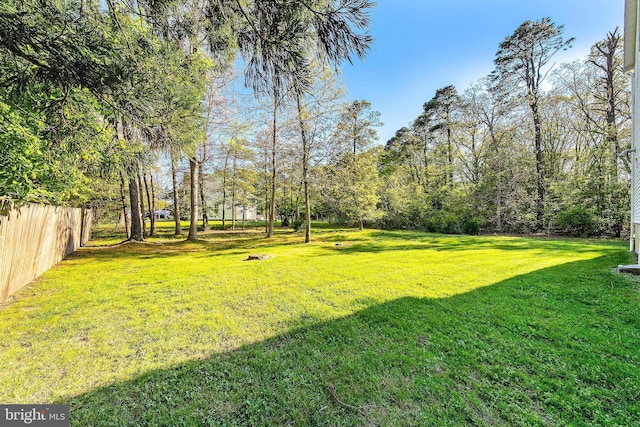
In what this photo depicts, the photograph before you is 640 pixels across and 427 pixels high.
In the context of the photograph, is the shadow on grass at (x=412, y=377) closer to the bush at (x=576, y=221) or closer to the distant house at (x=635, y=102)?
the distant house at (x=635, y=102)

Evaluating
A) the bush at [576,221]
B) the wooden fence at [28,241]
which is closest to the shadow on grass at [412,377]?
the wooden fence at [28,241]

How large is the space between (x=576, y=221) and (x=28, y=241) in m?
18.6

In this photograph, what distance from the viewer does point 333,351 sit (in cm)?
259

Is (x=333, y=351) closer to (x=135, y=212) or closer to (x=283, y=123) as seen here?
(x=283, y=123)

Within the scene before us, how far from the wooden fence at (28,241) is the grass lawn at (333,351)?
1.20 ft

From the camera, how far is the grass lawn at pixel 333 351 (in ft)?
5.99

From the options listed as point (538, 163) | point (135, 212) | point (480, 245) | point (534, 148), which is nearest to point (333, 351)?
point (480, 245)

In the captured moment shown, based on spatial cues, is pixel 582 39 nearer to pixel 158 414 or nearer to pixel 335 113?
pixel 335 113

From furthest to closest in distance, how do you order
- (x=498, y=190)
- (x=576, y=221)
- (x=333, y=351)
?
(x=498, y=190)
(x=576, y=221)
(x=333, y=351)

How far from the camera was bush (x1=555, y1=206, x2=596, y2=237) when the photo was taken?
1170cm

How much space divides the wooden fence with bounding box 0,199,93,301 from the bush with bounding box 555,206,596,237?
1830 cm

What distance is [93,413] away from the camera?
1803mm

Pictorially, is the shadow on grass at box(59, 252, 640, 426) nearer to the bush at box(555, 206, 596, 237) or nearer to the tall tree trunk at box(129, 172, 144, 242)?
the tall tree trunk at box(129, 172, 144, 242)

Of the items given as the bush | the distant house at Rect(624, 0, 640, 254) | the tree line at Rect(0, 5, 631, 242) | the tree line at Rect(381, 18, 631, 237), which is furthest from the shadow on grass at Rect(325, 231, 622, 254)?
the tree line at Rect(381, 18, 631, 237)
